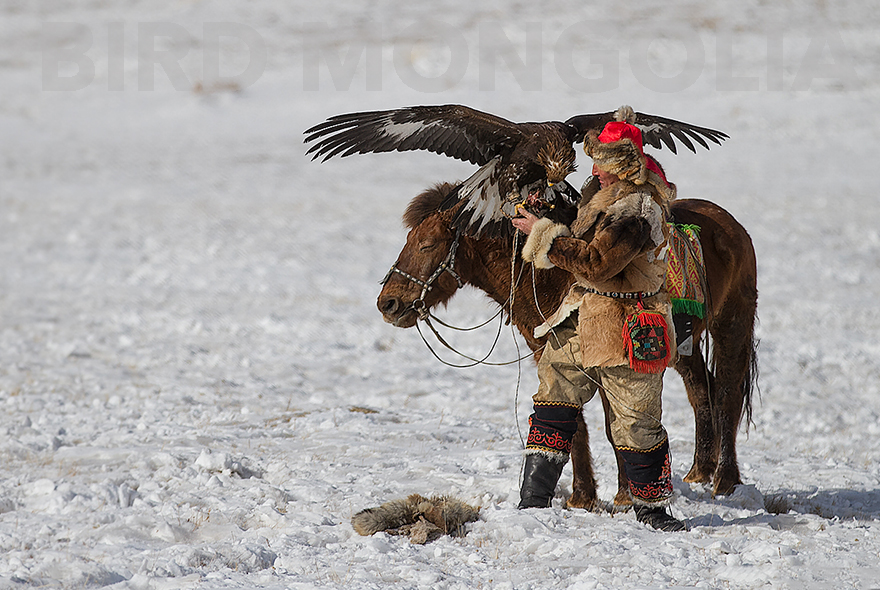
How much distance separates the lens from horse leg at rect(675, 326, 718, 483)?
18.9 ft

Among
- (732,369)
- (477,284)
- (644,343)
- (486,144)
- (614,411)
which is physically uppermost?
(486,144)

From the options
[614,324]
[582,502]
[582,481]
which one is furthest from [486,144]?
[582,502]

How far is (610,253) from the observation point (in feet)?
13.1

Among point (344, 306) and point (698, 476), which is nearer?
point (698, 476)

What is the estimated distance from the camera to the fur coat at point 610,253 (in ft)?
13.2

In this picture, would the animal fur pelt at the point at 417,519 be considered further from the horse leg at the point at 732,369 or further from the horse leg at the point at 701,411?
the horse leg at the point at 732,369

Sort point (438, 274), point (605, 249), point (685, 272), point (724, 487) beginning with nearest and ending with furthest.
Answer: point (605, 249) < point (438, 274) < point (685, 272) < point (724, 487)

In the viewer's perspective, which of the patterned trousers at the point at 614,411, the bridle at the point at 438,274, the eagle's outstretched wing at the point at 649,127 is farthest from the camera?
the bridle at the point at 438,274

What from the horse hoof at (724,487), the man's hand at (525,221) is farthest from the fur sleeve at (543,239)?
the horse hoof at (724,487)

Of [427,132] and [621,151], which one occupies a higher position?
[427,132]

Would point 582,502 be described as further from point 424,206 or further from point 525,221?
point 424,206

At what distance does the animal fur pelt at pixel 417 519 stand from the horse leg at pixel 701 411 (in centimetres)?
190

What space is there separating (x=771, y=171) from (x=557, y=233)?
1603cm

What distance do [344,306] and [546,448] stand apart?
7.74 m
